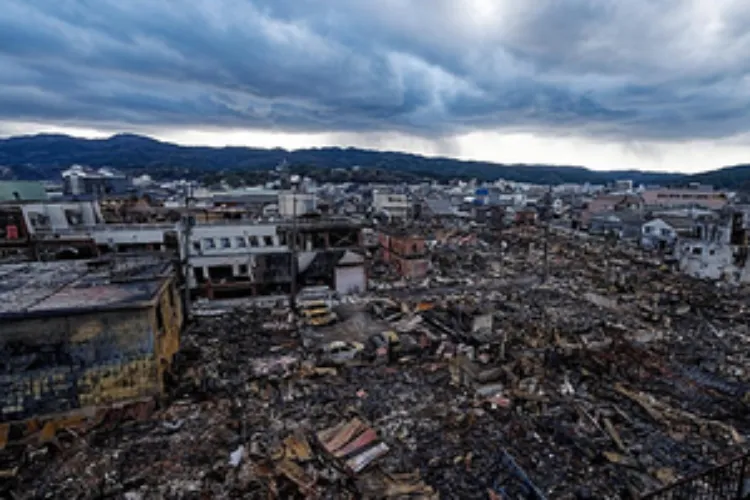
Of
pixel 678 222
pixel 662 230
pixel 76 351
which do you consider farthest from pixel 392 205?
pixel 76 351

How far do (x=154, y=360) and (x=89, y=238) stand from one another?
730 inches

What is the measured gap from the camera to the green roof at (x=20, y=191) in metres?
50.5

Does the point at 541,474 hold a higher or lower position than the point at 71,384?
lower

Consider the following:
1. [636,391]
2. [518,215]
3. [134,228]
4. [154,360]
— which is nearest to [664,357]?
[636,391]

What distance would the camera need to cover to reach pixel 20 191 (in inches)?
2098

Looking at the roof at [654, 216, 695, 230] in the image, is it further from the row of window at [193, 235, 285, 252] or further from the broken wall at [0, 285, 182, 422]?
the broken wall at [0, 285, 182, 422]

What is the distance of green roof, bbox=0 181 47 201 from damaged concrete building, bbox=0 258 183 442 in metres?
44.0

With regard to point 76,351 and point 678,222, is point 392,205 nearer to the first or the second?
point 678,222

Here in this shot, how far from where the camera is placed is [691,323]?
25703mm

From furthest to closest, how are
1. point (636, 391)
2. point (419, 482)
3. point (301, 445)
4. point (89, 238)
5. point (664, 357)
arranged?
point (89, 238) < point (664, 357) < point (636, 391) < point (301, 445) < point (419, 482)

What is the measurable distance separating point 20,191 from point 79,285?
1903 inches

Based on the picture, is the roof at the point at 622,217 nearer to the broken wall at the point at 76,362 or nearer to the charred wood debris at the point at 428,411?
the charred wood debris at the point at 428,411

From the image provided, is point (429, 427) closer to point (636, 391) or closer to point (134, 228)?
point (636, 391)

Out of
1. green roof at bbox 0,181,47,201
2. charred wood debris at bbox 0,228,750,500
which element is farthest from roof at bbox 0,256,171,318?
→ green roof at bbox 0,181,47,201
